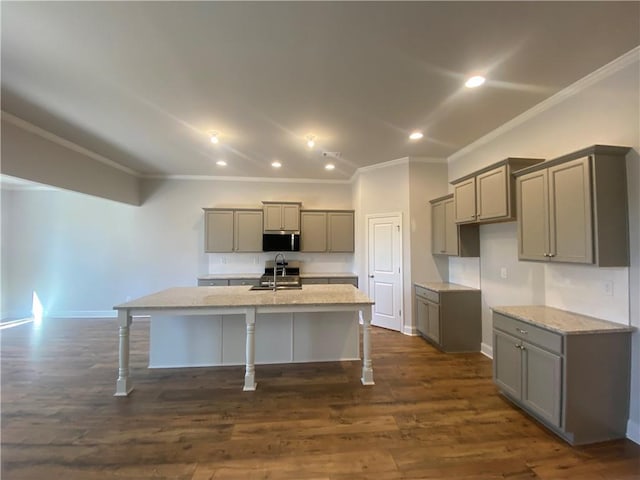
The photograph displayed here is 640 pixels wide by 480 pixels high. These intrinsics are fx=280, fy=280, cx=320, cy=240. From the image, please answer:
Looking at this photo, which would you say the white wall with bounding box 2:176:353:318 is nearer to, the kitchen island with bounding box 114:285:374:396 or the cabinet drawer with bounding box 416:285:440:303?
the kitchen island with bounding box 114:285:374:396

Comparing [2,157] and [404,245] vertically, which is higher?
[2,157]

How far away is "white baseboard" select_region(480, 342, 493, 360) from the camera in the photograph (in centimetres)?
375

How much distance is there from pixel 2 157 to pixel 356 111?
396 centimetres

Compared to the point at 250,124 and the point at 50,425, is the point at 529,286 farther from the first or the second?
the point at 50,425

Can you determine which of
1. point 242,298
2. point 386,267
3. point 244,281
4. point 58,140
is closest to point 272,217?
point 244,281

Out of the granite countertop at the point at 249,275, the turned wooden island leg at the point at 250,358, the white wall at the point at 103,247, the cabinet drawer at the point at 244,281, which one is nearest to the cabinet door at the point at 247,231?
the white wall at the point at 103,247

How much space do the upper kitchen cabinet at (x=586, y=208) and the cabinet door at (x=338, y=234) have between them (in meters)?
3.62

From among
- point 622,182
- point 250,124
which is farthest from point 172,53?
point 622,182

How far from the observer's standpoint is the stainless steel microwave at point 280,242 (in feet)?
18.6

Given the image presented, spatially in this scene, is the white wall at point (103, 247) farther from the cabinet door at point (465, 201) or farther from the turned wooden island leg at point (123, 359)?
the cabinet door at point (465, 201)

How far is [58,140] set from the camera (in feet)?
12.7

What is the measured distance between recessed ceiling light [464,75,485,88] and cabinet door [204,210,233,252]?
4.49m

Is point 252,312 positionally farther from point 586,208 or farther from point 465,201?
point 586,208

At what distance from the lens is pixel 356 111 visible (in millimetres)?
3078
